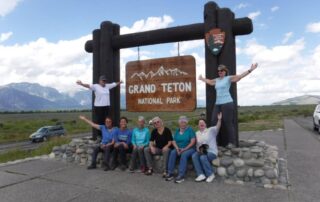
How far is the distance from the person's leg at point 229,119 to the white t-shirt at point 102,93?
130 inches

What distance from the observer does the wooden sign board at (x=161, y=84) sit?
308 inches

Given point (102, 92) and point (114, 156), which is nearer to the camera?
point (114, 156)

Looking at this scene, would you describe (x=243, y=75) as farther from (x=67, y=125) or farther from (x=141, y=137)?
(x=67, y=125)

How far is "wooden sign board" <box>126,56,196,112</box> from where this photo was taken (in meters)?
7.81

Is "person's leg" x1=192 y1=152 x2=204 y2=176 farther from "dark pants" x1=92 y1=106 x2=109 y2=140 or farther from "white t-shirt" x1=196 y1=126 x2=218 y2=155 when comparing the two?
"dark pants" x1=92 y1=106 x2=109 y2=140

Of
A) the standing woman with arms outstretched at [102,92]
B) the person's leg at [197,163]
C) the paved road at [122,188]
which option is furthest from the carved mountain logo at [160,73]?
the paved road at [122,188]

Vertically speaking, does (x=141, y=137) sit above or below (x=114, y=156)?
above

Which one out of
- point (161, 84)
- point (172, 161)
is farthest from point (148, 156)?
point (161, 84)

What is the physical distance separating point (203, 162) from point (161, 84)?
8.56ft

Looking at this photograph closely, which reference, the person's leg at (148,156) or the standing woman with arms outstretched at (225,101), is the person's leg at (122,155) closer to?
the person's leg at (148,156)

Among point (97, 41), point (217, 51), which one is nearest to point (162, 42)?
point (217, 51)

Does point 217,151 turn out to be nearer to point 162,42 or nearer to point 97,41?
point 162,42

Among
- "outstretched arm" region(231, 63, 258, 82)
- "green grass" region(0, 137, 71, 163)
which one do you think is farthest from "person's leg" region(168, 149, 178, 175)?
"green grass" region(0, 137, 71, 163)

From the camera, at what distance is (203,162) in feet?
21.0
